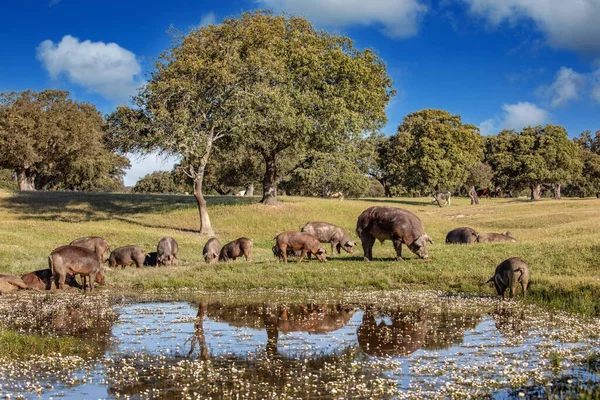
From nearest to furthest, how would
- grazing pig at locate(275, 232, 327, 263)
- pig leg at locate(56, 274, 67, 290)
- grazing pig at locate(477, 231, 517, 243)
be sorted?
pig leg at locate(56, 274, 67, 290)
grazing pig at locate(275, 232, 327, 263)
grazing pig at locate(477, 231, 517, 243)

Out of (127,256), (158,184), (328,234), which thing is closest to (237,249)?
(328,234)

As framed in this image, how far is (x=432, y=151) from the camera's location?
78.2 meters

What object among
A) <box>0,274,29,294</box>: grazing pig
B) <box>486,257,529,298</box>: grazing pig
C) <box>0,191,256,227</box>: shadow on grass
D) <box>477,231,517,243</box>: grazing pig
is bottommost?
<box>0,274,29,294</box>: grazing pig

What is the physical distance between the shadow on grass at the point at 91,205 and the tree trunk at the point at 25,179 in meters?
13.2

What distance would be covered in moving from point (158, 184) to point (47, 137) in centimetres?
6467

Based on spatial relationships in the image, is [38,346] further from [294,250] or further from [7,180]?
[7,180]

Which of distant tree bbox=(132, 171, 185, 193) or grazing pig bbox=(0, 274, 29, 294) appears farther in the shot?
distant tree bbox=(132, 171, 185, 193)

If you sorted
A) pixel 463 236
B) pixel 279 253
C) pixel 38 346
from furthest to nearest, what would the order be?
pixel 463 236 → pixel 279 253 → pixel 38 346

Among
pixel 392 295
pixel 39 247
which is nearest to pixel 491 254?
pixel 392 295

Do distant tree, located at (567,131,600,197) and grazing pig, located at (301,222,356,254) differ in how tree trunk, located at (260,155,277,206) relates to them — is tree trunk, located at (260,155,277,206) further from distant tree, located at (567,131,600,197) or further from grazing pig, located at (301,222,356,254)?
distant tree, located at (567,131,600,197)

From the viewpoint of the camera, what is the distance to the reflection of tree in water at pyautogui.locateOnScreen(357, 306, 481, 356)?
41.9ft

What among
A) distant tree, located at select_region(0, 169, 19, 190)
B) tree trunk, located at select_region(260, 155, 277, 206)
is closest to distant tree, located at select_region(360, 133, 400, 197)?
tree trunk, located at select_region(260, 155, 277, 206)

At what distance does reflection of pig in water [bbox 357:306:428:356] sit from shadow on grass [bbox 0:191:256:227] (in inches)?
1380

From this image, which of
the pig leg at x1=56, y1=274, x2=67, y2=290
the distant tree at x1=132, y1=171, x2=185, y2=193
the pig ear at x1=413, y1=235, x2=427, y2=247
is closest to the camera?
the pig leg at x1=56, y1=274, x2=67, y2=290
